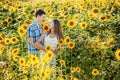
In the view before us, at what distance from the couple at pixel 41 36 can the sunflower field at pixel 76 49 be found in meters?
0.08

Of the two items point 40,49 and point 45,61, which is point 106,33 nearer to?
point 40,49

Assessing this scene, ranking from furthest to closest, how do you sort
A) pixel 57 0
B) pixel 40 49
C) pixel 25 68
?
pixel 57 0
pixel 40 49
pixel 25 68

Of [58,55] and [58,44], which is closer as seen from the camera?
[58,44]

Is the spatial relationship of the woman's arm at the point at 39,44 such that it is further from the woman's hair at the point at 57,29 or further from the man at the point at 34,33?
the woman's hair at the point at 57,29

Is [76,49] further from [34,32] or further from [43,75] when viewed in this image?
[43,75]

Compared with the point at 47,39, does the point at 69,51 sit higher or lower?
lower

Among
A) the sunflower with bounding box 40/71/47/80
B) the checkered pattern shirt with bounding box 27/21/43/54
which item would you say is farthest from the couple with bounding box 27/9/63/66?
the sunflower with bounding box 40/71/47/80

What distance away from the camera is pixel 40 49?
493cm

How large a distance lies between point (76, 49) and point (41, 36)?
2.81ft

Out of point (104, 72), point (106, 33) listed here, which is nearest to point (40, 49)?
point (104, 72)

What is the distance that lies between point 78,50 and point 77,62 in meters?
0.24

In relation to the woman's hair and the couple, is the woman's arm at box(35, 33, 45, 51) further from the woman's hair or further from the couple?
the woman's hair

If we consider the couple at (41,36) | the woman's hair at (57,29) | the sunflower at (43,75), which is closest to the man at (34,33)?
the couple at (41,36)

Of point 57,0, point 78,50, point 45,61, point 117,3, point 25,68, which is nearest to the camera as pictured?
point 45,61
